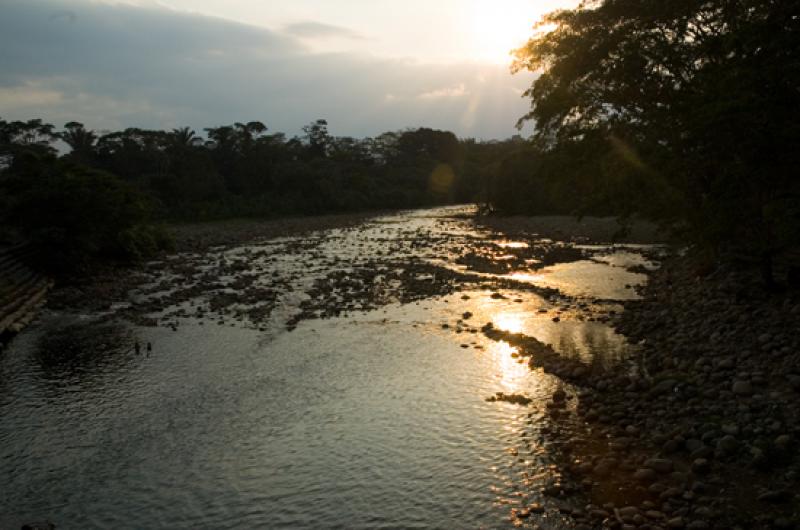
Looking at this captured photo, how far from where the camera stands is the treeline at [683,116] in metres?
13.0

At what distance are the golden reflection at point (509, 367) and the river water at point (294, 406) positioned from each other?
7cm

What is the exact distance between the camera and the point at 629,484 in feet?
29.8

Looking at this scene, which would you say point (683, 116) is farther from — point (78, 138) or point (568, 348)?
point (78, 138)

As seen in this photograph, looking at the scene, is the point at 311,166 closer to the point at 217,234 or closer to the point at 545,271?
the point at 217,234

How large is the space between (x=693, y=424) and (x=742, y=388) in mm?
1594

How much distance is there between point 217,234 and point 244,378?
148 feet

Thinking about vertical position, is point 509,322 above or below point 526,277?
below

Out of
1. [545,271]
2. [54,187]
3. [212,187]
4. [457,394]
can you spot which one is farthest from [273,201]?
[457,394]

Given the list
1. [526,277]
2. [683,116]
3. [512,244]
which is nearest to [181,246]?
[512,244]

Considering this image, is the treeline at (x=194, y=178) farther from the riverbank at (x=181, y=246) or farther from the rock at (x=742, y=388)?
the rock at (x=742, y=388)

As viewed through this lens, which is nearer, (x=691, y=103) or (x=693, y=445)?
(x=693, y=445)

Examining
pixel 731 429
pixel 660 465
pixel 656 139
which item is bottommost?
pixel 660 465

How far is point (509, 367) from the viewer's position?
50.8 ft

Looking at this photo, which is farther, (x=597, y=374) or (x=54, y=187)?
(x=54, y=187)
